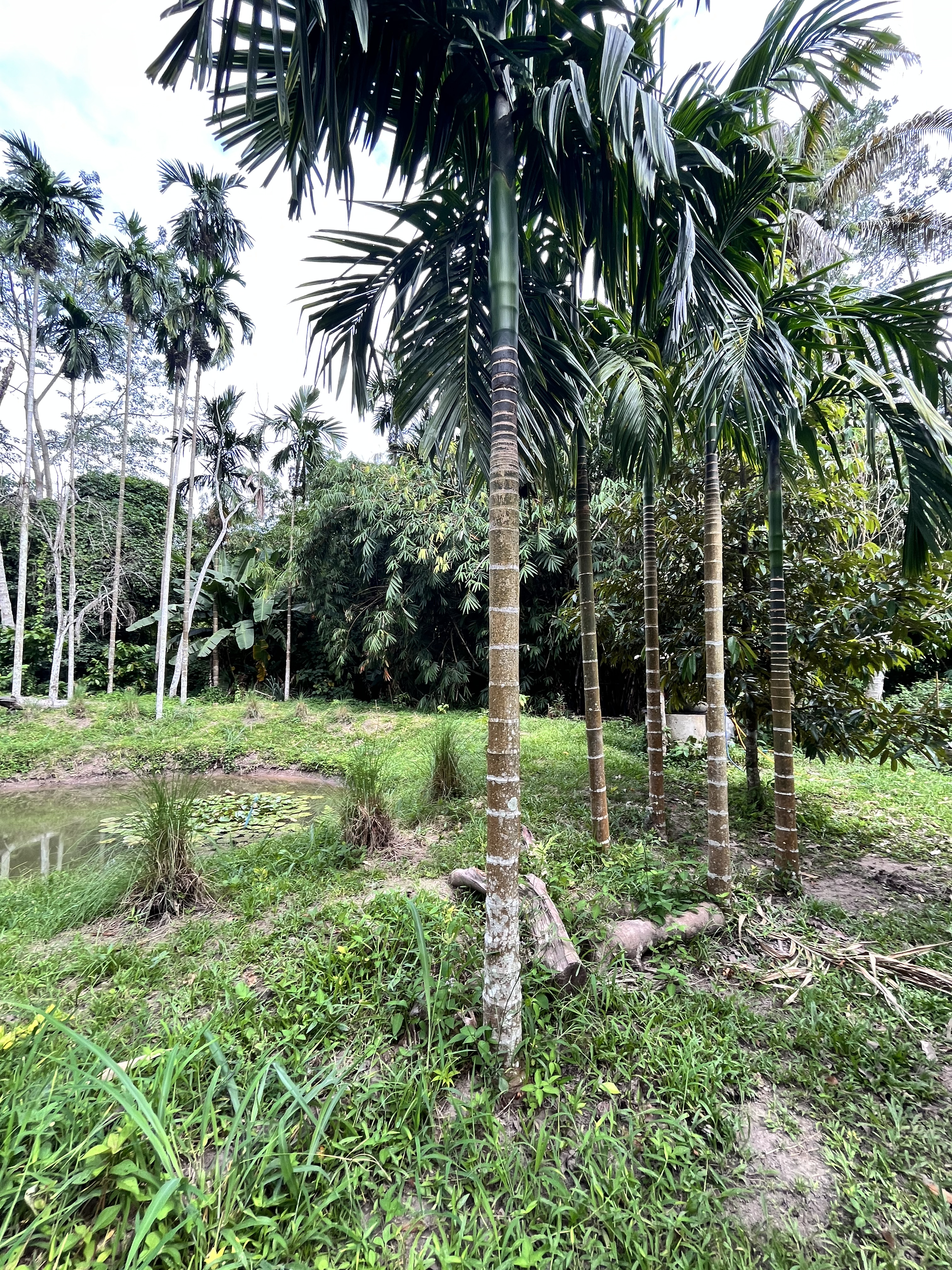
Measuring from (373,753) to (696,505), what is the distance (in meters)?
3.86

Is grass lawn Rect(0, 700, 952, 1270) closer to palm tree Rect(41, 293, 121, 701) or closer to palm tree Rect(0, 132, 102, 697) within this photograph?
palm tree Rect(41, 293, 121, 701)

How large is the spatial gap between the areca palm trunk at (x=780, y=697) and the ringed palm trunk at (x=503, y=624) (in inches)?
77.4

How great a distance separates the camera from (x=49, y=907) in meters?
3.11

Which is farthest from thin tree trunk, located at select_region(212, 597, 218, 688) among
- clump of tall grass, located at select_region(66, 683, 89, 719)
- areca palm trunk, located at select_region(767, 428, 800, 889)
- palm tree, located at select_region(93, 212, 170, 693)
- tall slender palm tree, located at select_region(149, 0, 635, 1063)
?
areca palm trunk, located at select_region(767, 428, 800, 889)

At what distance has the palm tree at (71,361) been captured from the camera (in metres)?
9.27

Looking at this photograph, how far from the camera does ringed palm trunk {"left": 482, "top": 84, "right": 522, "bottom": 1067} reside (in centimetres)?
187

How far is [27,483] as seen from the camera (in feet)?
31.0

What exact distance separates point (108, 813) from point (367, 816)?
3.75 m

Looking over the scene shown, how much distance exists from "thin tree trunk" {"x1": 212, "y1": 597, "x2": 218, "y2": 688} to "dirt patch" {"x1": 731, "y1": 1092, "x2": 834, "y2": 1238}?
13.0 meters

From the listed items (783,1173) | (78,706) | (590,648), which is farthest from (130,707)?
(783,1173)

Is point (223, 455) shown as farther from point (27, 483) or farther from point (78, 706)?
point (78, 706)

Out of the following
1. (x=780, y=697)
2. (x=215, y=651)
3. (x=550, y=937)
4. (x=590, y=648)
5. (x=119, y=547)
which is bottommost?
(x=550, y=937)

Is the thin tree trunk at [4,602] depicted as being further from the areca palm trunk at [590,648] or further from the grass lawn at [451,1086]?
the areca palm trunk at [590,648]

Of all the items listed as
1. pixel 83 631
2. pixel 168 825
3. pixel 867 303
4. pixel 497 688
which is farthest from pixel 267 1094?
pixel 83 631
